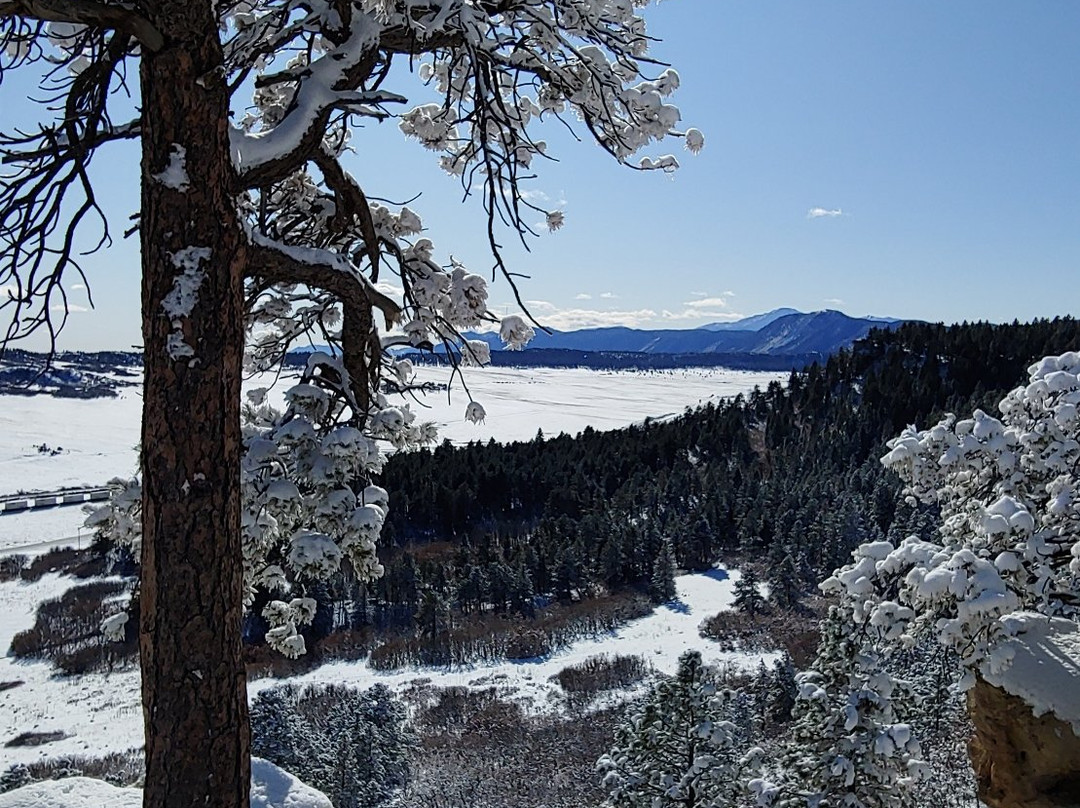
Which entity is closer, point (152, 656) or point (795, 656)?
point (152, 656)

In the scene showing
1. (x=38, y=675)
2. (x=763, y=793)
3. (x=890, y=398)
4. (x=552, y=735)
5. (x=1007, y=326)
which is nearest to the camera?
(x=763, y=793)

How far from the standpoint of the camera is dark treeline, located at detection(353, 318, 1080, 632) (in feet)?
163

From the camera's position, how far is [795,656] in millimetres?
36469

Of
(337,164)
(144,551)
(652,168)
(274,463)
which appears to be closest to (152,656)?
(144,551)

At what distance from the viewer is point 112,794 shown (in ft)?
17.5

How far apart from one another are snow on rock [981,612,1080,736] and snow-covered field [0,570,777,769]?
30868mm

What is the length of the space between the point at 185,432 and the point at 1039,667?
612cm

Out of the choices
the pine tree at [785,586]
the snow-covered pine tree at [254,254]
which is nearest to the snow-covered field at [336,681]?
the pine tree at [785,586]

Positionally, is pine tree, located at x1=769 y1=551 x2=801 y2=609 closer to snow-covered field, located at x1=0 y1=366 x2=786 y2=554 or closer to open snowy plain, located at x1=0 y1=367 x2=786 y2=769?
open snowy plain, located at x1=0 y1=367 x2=786 y2=769

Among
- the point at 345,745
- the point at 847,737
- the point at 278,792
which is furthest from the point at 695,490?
the point at 278,792

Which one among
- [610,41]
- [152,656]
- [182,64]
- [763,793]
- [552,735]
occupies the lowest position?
[552,735]

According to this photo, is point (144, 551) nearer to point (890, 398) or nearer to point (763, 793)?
point (763, 793)

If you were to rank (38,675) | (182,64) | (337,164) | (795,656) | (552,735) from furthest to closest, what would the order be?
(38,675) → (795,656) → (552,735) → (337,164) → (182,64)

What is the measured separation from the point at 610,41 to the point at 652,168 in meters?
0.75
